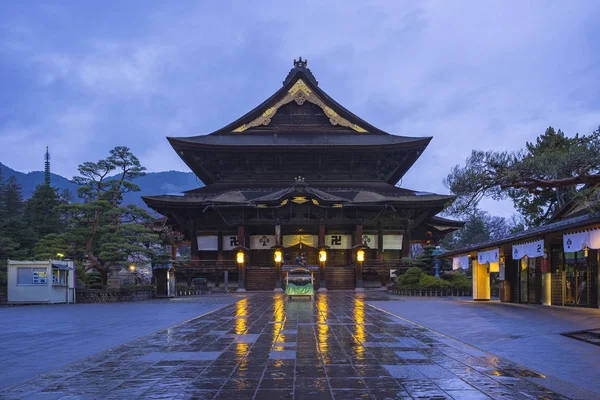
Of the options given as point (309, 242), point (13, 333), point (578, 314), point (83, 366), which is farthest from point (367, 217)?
point (83, 366)

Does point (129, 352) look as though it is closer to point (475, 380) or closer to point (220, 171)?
point (475, 380)

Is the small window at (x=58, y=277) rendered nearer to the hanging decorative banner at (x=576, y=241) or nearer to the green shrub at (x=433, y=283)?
the green shrub at (x=433, y=283)

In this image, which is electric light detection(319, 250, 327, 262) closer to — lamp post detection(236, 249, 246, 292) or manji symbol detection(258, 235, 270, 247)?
lamp post detection(236, 249, 246, 292)

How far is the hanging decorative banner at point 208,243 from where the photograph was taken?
43.9 metres

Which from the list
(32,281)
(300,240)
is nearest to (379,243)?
(300,240)

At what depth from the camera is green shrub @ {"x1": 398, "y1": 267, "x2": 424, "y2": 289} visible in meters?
33.5

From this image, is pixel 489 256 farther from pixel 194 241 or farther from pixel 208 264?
pixel 194 241

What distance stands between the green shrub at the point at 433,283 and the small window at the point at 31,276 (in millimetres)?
20191

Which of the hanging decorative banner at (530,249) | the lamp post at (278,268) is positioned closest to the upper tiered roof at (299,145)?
the lamp post at (278,268)

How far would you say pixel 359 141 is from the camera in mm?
45812

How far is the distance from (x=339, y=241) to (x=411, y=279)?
10.8m

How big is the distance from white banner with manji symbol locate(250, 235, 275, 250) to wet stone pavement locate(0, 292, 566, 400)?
2997 cm

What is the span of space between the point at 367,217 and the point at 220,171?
13173 millimetres

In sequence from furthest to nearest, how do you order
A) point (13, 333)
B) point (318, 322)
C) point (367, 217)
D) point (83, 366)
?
1. point (367, 217)
2. point (318, 322)
3. point (13, 333)
4. point (83, 366)
